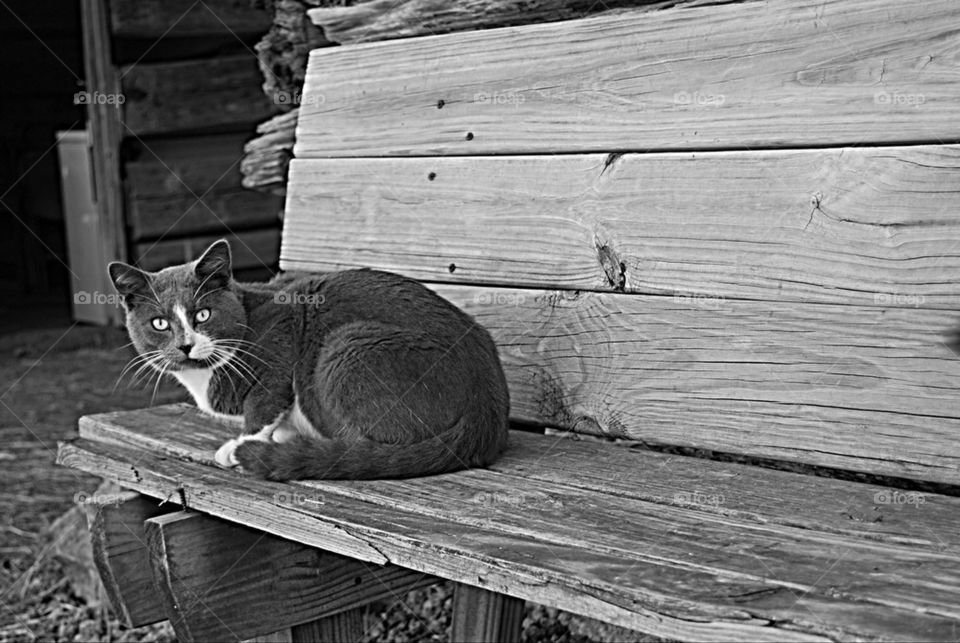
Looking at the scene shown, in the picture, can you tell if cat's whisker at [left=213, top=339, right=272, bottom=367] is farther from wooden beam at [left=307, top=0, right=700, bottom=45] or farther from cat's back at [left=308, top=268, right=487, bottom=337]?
wooden beam at [left=307, top=0, right=700, bottom=45]

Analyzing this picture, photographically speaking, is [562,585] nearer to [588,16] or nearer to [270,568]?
[270,568]

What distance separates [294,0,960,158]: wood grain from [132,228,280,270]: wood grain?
3797mm

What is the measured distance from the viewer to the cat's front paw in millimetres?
2387

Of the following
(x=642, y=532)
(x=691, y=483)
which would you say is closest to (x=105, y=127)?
(x=691, y=483)

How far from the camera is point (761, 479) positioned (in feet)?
7.14

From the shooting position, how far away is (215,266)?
2576 mm

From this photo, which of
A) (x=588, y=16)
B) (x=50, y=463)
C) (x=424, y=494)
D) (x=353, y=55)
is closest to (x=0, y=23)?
(x=50, y=463)

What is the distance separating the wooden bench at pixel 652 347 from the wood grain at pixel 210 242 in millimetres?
3987

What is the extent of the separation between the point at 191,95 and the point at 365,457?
4.93 m

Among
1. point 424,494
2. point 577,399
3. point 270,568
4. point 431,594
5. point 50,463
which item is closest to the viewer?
point 424,494

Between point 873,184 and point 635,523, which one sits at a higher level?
point 873,184

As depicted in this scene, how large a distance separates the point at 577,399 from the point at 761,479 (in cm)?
61

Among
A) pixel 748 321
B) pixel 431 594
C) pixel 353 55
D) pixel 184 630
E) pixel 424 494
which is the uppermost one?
pixel 353 55

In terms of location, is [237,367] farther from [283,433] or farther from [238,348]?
[283,433]
